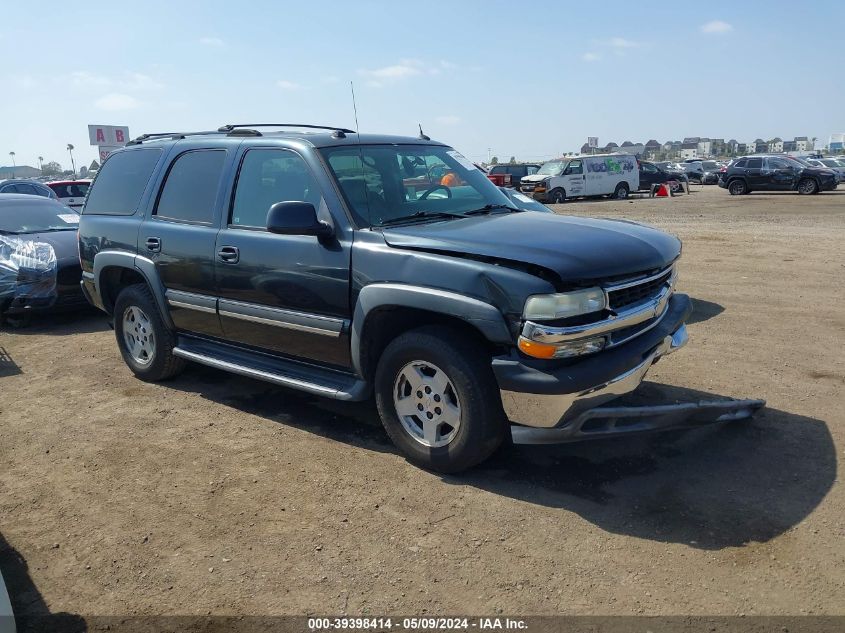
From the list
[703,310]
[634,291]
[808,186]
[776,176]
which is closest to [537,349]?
[634,291]

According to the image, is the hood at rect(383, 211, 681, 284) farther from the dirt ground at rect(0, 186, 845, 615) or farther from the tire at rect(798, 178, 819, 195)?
the tire at rect(798, 178, 819, 195)

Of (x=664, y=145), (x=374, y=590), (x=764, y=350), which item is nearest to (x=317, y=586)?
(x=374, y=590)

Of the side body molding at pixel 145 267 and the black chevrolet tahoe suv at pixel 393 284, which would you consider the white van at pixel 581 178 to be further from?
the black chevrolet tahoe suv at pixel 393 284

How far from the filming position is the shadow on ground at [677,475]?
352cm

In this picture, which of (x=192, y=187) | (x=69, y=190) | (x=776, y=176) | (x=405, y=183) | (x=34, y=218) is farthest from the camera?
(x=776, y=176)

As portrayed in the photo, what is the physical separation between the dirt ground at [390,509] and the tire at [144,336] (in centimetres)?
19

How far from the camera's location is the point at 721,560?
10.5 ft

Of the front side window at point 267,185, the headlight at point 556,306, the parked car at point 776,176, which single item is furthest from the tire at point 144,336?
the parked car at point 776,176

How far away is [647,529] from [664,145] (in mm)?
184105

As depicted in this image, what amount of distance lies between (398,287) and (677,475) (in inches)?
74.7

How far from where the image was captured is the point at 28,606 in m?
3.04

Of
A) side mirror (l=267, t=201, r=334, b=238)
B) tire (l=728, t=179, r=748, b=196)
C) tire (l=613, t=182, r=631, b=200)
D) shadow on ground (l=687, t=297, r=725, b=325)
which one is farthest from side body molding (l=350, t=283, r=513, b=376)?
tire (l=728, t=179, r=748, b=196)

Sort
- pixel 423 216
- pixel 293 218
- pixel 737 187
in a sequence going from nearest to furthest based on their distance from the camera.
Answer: pixel 293 218, pixel 423 216, pixel 737 187

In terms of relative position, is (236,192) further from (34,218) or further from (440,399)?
(34,218)
